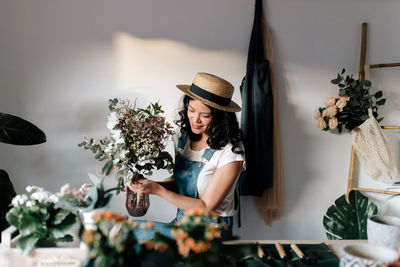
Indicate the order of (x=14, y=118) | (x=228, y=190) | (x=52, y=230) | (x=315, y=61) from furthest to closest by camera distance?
1. (x=315, y=61)
2. (x=14, y=118)
3. (x=228, y=190)
4. (x=52, y=230)

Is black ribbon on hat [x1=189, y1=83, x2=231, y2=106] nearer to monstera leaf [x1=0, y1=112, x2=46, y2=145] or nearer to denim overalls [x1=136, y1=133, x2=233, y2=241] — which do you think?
denim overalls [x1=136, y1=133, x2=233, y2=241]

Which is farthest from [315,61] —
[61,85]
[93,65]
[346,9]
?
[61,85]

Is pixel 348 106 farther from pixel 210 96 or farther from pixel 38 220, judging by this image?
pixel 38 220

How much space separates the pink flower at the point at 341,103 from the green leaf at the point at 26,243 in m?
2.22

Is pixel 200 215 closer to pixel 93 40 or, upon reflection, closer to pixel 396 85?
pixel 93 40

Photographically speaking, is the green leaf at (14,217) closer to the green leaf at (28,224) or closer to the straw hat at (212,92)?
the green leaf at (28,224)

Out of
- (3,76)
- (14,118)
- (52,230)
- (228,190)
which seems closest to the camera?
(52,230)

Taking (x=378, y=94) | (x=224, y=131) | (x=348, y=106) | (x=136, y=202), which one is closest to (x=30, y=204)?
(x=136, y=202)

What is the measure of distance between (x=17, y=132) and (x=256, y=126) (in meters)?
1.63

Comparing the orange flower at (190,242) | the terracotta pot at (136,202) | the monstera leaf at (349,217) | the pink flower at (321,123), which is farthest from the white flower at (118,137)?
the monstera leaf at (349,217)

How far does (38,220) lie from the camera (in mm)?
1265

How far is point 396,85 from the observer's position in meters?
3.01

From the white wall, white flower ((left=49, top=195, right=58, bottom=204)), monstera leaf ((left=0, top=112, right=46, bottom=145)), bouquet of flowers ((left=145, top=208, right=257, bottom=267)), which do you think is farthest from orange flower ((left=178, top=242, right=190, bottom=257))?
the white wall

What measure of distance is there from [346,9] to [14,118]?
2.58m
